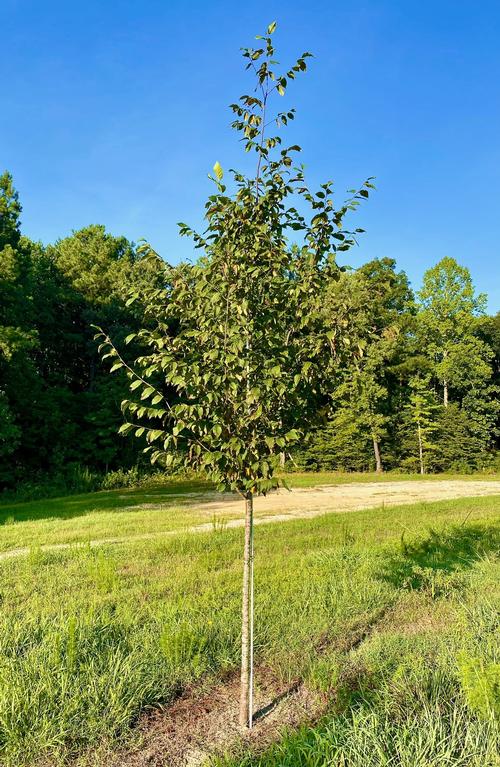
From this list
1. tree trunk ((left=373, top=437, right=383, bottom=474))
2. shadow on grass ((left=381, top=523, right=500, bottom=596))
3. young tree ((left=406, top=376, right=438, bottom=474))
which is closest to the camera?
shadow on grass ((left=381, top=523, right=500, bottom=596))

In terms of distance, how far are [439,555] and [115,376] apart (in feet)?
84.1

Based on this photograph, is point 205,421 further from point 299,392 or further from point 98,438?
point 98,438

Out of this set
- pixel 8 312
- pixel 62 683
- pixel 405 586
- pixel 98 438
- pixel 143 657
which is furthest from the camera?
pixel 98 438

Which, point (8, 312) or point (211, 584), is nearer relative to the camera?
point (211, 584)

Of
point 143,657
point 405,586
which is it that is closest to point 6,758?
point 143,657

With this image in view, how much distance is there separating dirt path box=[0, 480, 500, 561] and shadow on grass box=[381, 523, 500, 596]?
13.5ft

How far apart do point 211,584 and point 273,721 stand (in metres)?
3.29

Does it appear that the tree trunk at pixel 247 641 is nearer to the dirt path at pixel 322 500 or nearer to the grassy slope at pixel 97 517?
the dirt path at pixel 322 500

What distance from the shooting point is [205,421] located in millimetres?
3627

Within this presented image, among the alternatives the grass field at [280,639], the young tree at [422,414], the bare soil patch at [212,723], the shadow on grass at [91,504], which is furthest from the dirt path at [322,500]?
the young tree at [422,414]

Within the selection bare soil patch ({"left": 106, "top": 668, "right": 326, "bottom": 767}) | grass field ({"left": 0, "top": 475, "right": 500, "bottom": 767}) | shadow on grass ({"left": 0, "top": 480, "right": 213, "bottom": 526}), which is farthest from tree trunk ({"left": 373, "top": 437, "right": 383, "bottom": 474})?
bare soil patch ({"left": 106, "top": 668, "right": 326, "bottom": 767})

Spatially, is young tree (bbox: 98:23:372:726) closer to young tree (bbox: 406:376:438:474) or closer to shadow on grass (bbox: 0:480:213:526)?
shadow on grass (bbox: 0:480:213:526)

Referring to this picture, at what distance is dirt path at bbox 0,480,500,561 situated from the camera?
1070 centimetres

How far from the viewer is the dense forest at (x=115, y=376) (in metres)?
24.0
